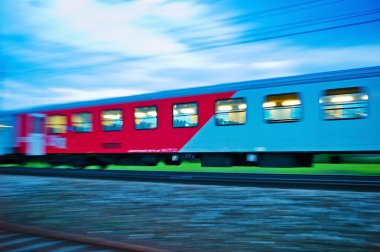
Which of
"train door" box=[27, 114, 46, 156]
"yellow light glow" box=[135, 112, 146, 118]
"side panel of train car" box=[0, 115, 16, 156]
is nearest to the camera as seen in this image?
"yellow light glow" box=[135, 112, 146, 118]

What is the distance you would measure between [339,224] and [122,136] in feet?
34.9

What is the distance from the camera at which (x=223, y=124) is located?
12336 mm

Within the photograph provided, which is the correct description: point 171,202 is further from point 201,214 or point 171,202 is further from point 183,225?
point 183,225

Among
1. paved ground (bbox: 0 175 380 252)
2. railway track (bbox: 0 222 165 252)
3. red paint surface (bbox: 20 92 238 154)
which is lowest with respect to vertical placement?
railway track (bbox: 0 222 165 252)

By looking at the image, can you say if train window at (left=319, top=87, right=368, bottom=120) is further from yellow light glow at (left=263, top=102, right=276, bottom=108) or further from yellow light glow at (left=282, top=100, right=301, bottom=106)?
yellow light glow at (left=263, top=102, right=276, bottom=108)

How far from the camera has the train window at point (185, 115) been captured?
12843 mm

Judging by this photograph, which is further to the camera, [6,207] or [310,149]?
[310,149]

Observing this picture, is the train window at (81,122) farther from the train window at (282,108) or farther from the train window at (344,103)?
the train window at (344,103)

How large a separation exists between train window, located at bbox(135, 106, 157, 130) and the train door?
208 inches

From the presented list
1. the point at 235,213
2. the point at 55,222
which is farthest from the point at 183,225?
the point at 55,222

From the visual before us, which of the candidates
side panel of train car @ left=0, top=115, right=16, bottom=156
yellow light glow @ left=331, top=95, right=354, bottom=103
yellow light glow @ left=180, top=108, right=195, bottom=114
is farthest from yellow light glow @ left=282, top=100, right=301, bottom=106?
side panel of train car @ left=0, top=115, right=16, bottom=156

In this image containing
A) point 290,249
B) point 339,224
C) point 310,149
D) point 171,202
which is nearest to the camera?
point 290,249

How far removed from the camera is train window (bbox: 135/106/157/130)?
13688 mm

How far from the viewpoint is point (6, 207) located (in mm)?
6566
